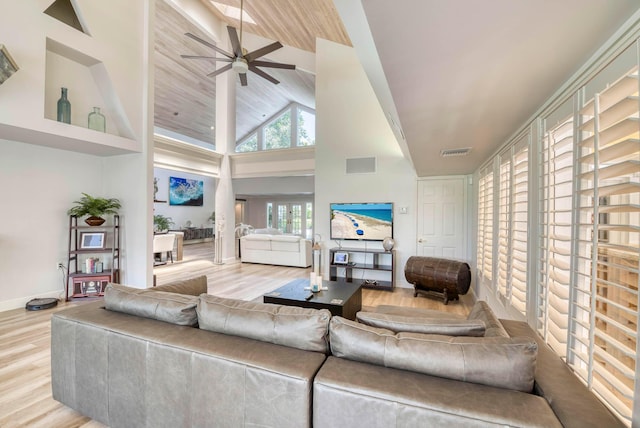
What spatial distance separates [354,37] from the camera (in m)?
1.19

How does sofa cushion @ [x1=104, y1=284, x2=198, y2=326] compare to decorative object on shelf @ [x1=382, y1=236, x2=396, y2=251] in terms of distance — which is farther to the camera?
decorative object on shelf @ [x1=382, y1=236, x2=396, y2=251]

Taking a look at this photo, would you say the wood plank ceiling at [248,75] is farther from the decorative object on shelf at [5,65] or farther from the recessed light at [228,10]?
the decorative object on shelf at [5,65]

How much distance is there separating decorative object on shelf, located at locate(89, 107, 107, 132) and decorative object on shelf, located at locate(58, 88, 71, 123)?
1.12ft

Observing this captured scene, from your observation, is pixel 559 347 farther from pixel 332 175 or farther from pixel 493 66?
pixel 332 175

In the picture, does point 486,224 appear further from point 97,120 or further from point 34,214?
point 34,214

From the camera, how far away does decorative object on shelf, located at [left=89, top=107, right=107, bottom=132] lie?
3848 millimetres

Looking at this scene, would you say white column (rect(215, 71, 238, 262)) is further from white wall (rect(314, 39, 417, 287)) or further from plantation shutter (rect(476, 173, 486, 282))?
plantation shutter (rect(476, 173, 486, 282))

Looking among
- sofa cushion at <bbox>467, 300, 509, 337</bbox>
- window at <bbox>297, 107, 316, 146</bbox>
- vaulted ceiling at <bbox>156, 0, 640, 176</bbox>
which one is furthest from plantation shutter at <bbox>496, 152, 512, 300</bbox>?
window at <bbox>297, 107, 316, 146</bbox>

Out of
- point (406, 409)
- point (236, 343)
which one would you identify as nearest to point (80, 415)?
point (236, 343)

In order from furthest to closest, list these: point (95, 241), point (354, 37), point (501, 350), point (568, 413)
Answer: point (95, 241)
point (354, 37)
point (501, 350)
point (568, 413)

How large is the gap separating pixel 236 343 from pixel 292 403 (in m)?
0.41

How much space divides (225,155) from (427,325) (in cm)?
713

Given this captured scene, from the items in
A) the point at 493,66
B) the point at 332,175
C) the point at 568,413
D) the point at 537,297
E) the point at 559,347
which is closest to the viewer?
the point at 568,413

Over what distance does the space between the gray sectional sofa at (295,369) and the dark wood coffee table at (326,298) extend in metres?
1.38
